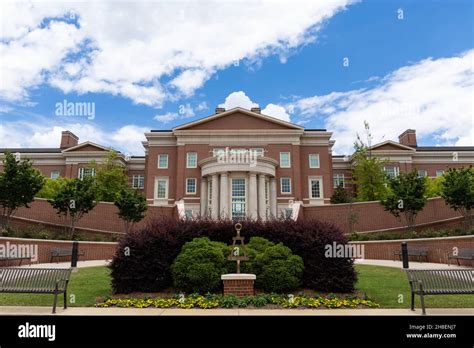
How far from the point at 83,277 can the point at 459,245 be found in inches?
699

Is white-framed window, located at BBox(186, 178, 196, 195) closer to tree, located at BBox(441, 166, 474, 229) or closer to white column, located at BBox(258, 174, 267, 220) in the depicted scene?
white column, located at BBox(258, 174, 267, 220)

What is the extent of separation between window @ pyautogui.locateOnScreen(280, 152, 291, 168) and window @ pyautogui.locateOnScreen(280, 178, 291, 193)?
5.46 feet

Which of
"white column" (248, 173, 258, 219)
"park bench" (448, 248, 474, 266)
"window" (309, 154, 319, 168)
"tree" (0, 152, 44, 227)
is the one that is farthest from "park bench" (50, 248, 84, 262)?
"window" (309, 154, 319, 168)

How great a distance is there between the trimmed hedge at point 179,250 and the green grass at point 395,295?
949mm

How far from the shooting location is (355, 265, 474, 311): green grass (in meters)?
9.04

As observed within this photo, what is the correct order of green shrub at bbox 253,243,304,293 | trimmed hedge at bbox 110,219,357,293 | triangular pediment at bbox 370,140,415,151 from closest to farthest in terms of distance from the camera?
1. green shrub at bbox 253,243,304,293
2. trimmed hedge at bbox 110,219,357,293
3. triangular pediment at bbox 370,140,415,151

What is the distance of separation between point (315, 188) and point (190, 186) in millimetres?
14925

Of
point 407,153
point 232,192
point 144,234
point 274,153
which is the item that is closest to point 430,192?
point 407,153

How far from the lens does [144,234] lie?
11.0m

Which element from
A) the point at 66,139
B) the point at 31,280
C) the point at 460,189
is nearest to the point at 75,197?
the point at 31,280

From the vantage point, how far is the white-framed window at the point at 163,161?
146 feet

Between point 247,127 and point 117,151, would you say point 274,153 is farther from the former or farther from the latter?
point 117,151
